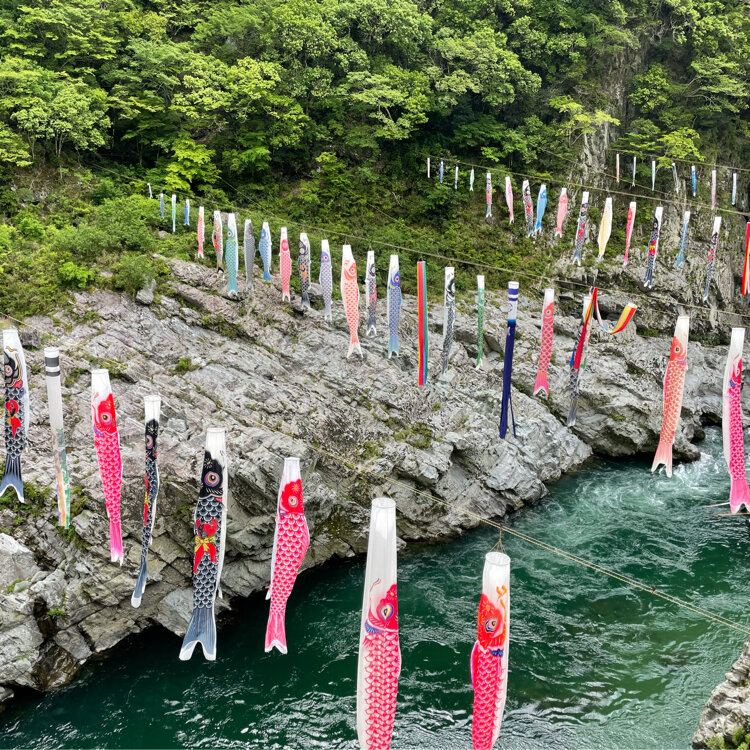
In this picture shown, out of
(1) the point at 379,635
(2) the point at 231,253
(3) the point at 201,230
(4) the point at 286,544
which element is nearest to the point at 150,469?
(4) the point at 286,544

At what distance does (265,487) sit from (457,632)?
15.0 feet

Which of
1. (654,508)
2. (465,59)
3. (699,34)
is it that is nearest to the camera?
(654,508)

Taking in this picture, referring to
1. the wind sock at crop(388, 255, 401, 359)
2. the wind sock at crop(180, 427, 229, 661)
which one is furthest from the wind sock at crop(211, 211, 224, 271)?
the wind sock at crop(180, 427, 229, 661)

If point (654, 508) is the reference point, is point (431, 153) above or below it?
above

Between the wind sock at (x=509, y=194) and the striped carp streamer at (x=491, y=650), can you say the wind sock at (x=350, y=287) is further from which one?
the wind sock at (x=509, y=194)

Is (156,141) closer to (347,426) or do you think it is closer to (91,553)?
(347,426)

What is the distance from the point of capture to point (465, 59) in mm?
20922

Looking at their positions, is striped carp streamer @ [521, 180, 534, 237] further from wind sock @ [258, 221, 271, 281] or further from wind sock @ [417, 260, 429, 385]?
wind sock @ [258, 221, 271, 281]

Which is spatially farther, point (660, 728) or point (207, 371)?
point (207, 371)

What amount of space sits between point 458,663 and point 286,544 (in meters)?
4.94

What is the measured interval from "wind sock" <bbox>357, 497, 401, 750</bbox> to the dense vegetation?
464 inches

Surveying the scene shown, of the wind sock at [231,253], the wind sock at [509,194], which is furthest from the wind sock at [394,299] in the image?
the wind sock at [509,194]

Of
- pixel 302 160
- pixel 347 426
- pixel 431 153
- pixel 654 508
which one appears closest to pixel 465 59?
pixel 431 153

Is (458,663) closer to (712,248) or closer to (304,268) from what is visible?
(304,268)
